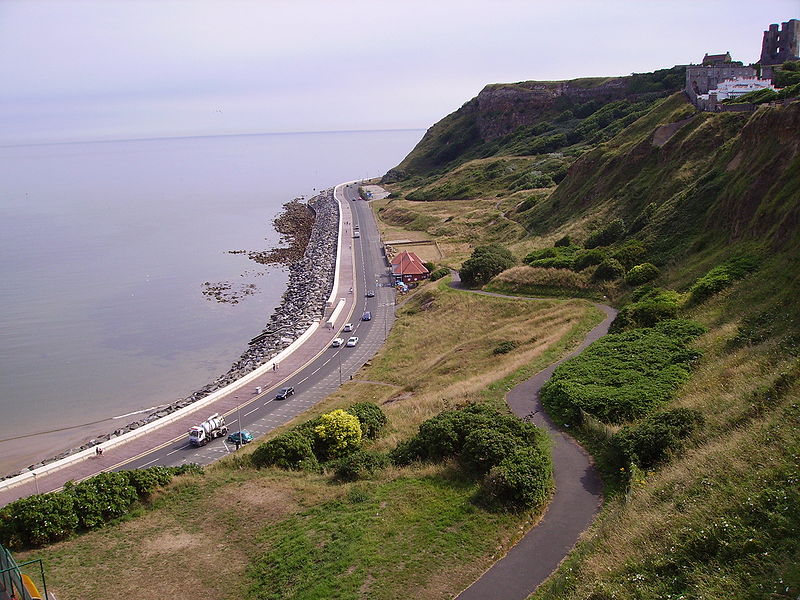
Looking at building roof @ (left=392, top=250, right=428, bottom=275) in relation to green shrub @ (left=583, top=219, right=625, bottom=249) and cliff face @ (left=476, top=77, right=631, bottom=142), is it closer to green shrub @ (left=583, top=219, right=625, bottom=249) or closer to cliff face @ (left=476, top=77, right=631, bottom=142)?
green shrub @ (left=583, top=219, right=625, bottom=249)

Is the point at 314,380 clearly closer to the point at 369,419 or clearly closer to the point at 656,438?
the point at 369,419

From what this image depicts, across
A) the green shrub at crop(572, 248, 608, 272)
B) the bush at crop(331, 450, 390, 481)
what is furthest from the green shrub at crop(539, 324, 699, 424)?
the green shrub at crop(572, 248, 608, 272)

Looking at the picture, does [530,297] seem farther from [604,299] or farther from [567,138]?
[567,138]

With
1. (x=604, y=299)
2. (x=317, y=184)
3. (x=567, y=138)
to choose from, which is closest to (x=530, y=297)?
(x=604, y=299)

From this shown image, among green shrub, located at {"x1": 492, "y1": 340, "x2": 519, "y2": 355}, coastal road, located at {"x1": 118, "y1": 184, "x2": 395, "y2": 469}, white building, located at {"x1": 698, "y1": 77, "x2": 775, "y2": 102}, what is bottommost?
coastal road, located at {"x1": 118, "y1": 184, "x2": 395, "y2": 469}

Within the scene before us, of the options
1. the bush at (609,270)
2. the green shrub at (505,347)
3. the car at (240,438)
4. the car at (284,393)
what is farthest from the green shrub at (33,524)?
the bush at (609,270)

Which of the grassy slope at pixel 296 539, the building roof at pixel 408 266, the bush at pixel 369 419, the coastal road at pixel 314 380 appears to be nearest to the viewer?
the grassy slope at pixel 296 539

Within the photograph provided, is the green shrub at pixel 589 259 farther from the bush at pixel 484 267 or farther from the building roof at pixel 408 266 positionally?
the building roof at pixel 408 266
